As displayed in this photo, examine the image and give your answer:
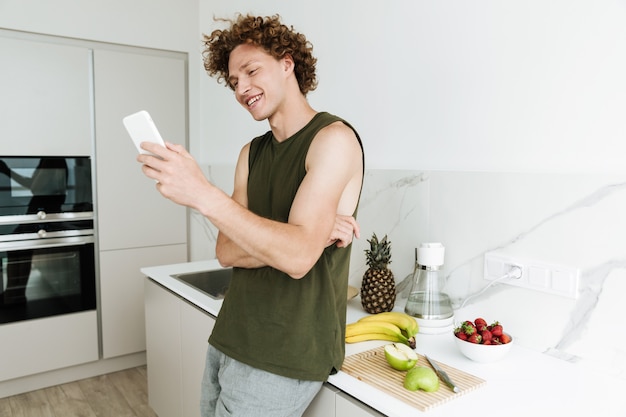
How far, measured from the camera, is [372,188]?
79.9 inches

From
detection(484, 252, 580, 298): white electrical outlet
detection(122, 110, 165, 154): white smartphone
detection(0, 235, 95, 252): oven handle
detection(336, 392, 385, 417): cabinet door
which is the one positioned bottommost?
detection(336, 392, 385, 417): cabinet door

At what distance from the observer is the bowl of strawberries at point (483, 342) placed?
1.36m

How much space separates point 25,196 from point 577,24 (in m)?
2.70

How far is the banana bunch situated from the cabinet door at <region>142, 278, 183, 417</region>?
86 cm

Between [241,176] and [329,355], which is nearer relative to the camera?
[329,355]

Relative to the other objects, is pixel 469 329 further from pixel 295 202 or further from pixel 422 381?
pixel 295 202

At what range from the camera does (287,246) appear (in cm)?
106

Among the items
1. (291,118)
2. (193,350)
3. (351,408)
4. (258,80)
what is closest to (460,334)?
(351,408)

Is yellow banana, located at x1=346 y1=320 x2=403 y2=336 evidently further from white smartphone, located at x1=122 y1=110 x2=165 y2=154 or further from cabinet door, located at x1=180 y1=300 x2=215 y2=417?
white smartphone, located at x1=122 y1=110 x2=165 y2=154

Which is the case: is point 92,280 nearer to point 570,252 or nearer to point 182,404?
point 182,404

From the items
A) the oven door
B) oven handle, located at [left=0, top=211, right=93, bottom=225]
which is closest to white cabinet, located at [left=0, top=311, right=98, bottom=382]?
the oven door

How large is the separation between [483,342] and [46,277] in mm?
2488

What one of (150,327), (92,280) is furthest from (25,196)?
(150,327)

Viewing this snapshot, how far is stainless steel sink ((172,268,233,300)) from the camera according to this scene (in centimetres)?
239
